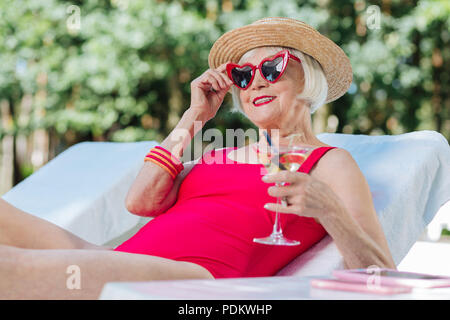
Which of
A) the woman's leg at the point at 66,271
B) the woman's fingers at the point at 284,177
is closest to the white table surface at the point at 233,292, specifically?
the woman's leg at the point at 66,271

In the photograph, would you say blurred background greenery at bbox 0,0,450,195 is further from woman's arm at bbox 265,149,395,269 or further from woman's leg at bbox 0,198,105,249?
woman's leg at bbox 0,198,105,249

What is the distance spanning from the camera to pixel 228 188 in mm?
2404

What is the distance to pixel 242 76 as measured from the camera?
276cm

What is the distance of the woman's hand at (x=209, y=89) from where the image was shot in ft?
9.37

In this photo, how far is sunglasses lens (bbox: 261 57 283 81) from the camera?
264 centimetres

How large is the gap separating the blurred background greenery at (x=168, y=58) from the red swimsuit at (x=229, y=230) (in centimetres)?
864

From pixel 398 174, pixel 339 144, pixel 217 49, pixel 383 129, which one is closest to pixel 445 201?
pixel 398 174

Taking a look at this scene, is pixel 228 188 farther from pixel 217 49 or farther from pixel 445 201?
pixel 445 201

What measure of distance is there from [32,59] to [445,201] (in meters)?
12.6

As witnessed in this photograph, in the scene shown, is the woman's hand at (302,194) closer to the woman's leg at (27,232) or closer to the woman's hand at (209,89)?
the woman's leg at (27,232)

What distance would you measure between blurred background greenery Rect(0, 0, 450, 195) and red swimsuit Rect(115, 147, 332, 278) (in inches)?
340

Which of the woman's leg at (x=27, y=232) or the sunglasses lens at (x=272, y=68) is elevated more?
the sunglasses lens at (x=272, y=68)
